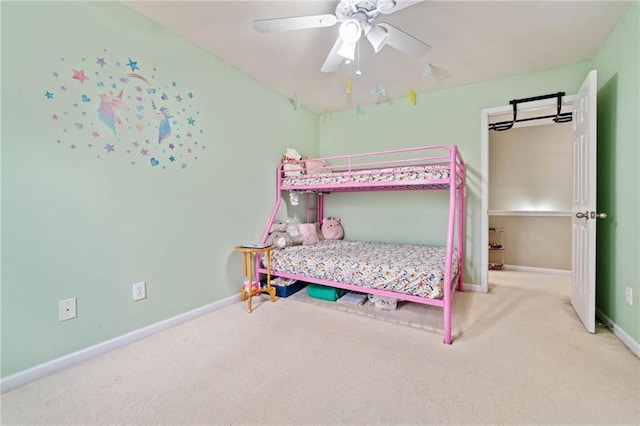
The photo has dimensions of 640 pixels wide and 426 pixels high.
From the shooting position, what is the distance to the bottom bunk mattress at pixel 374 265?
6.66ft

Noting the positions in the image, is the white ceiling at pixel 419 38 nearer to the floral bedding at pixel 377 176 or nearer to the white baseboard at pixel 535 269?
the floral bedding at pixel 377 176

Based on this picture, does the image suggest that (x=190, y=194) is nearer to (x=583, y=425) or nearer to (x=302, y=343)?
(x=302, y=343)

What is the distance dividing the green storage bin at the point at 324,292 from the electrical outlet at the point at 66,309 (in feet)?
6.13

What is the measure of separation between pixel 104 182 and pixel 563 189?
551 cm

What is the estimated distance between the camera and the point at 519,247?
164 inches

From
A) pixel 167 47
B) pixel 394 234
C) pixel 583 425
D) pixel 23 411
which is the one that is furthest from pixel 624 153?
pixel 23 411

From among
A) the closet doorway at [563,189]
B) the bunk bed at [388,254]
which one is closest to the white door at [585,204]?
the closet doorway at [563,189]

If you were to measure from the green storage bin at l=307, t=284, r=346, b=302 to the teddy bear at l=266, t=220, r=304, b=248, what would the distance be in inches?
21.6

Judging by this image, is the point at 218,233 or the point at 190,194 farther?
the point at 218,233

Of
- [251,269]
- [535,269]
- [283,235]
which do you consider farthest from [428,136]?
[535,269]

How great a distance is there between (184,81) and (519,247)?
498 cm

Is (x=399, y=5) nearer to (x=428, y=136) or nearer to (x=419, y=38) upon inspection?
(x=419, y=38)

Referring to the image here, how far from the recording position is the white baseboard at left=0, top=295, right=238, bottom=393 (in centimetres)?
142

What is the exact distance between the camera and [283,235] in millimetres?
2971
